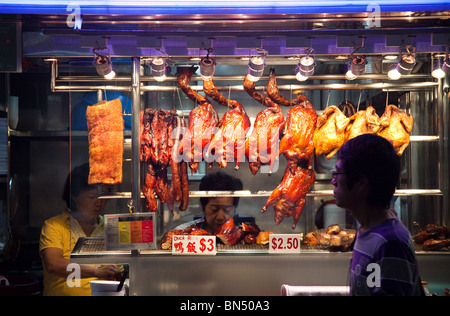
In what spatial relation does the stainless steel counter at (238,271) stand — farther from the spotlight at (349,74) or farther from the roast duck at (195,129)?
the spotlight at (349,74)

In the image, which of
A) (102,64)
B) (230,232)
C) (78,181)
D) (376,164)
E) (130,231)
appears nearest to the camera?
(376,164)

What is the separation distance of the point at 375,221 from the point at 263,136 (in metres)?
1.64

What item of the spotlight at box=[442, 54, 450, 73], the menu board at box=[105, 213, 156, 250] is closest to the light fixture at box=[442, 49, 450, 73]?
the spotlight at box=[442, 54, 450, 73]

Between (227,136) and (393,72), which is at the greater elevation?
(393,72)

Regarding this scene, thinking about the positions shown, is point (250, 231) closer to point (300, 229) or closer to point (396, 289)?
point (300, 229)

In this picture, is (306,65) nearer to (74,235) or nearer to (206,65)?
(206,65)

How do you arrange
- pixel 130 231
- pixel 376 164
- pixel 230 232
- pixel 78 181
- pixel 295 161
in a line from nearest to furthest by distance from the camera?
1. pixel 376 164
2. pixel 130 231
3. pixel 78 181
4. pixel 230 232
5. pixel 295 161

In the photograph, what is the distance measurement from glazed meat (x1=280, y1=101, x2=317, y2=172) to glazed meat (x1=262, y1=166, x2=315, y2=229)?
0.08m

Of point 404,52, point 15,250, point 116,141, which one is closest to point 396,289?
point 404,52

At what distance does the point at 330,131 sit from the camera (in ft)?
11.9

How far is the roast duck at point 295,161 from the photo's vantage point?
11.9 feet

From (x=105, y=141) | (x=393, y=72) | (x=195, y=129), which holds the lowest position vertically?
(x=105, y=141)

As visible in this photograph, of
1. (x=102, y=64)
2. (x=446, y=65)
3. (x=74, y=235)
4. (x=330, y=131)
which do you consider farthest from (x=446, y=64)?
(x=74, y=235)

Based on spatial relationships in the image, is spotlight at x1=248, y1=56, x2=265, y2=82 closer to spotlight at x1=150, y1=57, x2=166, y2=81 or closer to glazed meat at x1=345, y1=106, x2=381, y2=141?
spotlight at x1=150, y1=57, x2=166, y2=81
